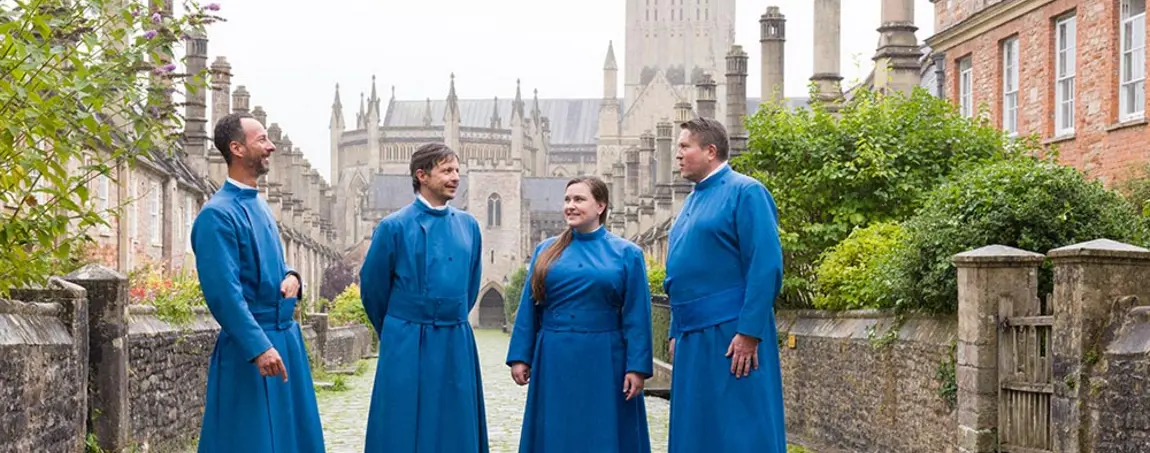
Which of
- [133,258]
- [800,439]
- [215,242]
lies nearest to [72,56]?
[215,242]

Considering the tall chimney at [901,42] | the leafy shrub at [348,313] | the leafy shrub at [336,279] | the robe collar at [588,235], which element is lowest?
the leafy shrub at [336,279]

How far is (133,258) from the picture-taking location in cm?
3125

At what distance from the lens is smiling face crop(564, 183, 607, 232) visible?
8.16 metres

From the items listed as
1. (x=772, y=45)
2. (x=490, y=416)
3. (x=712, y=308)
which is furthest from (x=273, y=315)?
(x=772, y=45)

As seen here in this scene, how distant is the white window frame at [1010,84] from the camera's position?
23.4 meters

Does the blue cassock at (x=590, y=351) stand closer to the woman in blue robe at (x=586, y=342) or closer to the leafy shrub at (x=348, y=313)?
the woman in blue robe at (x=586, y=342)

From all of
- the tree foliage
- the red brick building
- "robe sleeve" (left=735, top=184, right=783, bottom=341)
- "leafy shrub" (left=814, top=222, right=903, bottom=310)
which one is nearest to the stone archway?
the red brick building

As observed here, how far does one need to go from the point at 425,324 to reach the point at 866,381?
7046 millimetres

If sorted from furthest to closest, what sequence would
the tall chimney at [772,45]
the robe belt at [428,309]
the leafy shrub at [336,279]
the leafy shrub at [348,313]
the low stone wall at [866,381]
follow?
the leafy shrub at [336,279] → the leafy shrub at [348,313] → the tall chimney at [772,45] → the low stone wall at [866,381] → the robe belt at [428,309]

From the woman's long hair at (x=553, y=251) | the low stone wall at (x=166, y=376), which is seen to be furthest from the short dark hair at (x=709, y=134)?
the low stone wall at (x=166, y=376)

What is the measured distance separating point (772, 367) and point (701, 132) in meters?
1.18

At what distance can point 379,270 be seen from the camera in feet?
26.2

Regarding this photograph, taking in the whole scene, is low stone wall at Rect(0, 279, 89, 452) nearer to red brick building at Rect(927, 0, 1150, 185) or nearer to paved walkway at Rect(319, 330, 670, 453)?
paved walkway at Rect(319, 330, 670, 453)

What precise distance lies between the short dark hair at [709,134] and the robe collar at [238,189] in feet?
6.83
